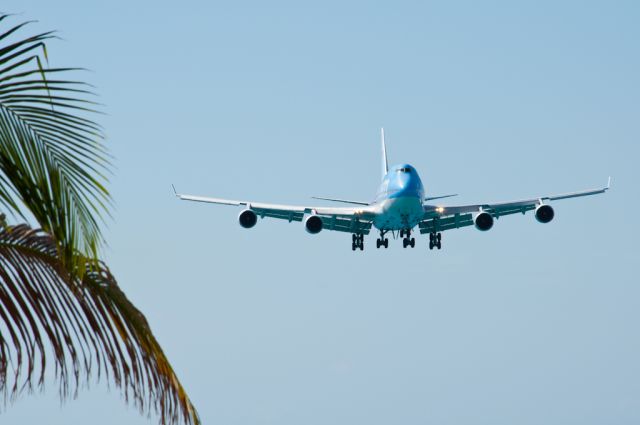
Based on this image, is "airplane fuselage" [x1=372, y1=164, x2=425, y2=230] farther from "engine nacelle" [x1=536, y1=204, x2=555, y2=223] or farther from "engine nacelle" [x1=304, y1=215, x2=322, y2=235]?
"engine nacelle" [x1=536, y1=204, x2=555, y2=223]

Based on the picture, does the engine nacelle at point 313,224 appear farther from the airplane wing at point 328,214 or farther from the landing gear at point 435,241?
the landing gear at point 435,241

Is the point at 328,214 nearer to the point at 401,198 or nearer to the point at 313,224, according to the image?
the point at 313,224

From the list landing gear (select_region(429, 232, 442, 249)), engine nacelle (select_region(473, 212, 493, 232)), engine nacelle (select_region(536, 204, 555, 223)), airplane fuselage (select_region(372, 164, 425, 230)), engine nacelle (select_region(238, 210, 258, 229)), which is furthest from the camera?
landing gear (select_region(429, 232, 442, 249))

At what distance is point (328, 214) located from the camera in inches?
2304

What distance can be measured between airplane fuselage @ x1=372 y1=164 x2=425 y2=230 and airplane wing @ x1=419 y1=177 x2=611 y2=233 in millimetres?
2722

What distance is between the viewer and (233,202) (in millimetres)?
62156

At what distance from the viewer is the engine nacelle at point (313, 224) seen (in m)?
57.2

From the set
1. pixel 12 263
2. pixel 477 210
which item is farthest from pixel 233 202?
pixel 12 263

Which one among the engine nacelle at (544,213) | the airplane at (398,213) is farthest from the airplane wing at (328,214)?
the engine nacelle at (544,213)

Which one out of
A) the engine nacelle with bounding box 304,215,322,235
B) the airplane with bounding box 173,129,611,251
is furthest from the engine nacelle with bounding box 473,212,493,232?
the engine nacelle with bounding box 304,215,322,235

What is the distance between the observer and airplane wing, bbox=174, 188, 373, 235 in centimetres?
5778

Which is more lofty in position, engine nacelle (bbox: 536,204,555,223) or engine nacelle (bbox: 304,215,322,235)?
engine nacelle (bbox: 536,204,555,223)

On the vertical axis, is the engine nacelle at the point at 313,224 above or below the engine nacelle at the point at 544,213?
below

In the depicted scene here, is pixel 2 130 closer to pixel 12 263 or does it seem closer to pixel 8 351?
pixel 12 263
